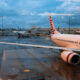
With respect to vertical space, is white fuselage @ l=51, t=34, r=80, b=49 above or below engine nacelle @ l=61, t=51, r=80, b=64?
above

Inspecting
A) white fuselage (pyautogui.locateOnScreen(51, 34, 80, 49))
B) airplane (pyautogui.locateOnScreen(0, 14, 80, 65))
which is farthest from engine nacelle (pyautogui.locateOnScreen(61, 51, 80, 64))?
white fuselage (pyautogui.locateOnScreen(51, 34, 80, 49))

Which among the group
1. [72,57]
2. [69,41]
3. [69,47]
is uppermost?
[69,41]

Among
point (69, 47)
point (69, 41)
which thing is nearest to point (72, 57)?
point (69, 47)

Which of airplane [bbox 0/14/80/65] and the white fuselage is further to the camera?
the white fuselage

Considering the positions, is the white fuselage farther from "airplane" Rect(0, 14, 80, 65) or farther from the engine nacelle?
the engine nacelle

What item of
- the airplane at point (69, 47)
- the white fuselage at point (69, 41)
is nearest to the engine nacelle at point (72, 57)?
the airplane at point (69, 47)

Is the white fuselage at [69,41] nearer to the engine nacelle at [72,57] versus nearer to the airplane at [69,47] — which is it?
the airplane at [69,47]

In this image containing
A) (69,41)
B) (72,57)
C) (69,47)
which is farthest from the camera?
(69,41)

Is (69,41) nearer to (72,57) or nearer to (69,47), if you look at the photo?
(69,47)

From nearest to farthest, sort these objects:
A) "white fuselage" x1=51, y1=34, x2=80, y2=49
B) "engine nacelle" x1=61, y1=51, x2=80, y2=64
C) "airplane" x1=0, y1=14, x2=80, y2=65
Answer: "engine nacelle" x1=61, y1=51, x2=80, y2=64, "airplane" x1=0, y1=14, x2=80, y2=65, "white fuselage" x1=51, y1=34, x2=80, y2=49

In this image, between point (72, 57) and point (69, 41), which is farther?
point (69, 41)

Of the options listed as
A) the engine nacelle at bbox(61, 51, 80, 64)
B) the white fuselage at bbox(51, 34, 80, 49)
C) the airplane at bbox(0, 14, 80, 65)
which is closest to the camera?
the engine nacelle at bbox(61, 51, 80, 64)

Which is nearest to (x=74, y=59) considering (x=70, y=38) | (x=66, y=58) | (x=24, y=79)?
(x=66, y=58)

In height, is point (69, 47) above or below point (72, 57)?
above
